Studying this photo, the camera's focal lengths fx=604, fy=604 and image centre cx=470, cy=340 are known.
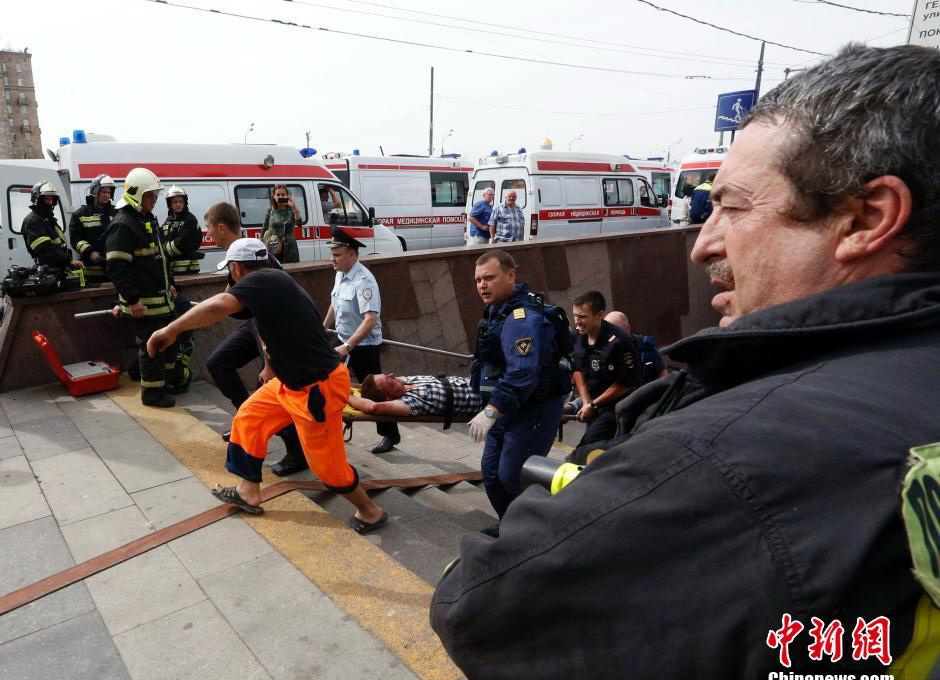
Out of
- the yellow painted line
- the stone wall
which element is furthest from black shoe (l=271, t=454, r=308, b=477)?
the stone wall

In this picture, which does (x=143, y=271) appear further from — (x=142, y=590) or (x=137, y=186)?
(x=142, y=590)

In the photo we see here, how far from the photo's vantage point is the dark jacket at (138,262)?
5.50 metres

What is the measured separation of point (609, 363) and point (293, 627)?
3223mm

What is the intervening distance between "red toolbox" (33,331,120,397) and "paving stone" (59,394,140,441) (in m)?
0.10

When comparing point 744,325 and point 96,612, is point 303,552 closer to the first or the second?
point 96,612

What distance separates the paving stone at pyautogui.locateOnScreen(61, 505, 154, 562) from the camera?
11.3ft

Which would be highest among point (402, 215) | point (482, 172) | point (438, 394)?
point (482, 172)

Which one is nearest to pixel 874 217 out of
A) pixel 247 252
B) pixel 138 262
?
pixel 247 252

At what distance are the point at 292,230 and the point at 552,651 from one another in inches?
339

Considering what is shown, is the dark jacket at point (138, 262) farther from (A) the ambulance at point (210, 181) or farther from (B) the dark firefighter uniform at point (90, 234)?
(A) the ambulance at point (210, 181)

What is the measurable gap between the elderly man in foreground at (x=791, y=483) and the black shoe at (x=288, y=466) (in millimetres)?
3985

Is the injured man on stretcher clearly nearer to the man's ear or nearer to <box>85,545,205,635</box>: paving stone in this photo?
<box>85,545,205,635</box>: paving stone

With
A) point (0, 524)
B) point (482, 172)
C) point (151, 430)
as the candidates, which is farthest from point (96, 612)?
point (482, 172)

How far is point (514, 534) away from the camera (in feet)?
2.71
